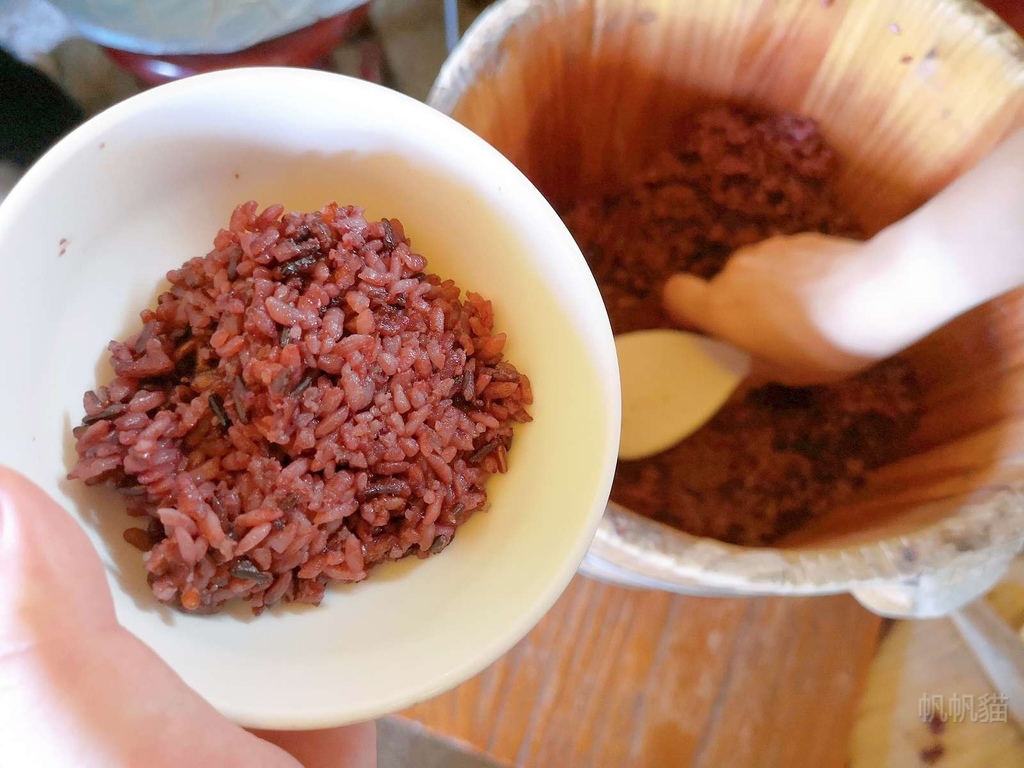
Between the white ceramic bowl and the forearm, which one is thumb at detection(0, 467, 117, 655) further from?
the forearm

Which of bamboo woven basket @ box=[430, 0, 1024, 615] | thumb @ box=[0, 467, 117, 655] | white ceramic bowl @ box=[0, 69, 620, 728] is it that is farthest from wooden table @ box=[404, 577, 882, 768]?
thumb @ box=[0, 467, 117, 655]

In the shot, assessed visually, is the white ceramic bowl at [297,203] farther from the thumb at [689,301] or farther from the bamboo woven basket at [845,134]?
the thumb at [689,301]

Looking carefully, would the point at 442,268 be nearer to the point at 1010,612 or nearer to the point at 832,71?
the point at 832,71

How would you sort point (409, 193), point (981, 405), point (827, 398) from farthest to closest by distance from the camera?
point (827, 398) < point (981, 405) < point (409, 193)

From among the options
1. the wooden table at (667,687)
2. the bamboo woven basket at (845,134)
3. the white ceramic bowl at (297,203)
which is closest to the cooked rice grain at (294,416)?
Answer: the white ceramic bowl at (297,203)

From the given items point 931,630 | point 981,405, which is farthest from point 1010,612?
point 981,405
